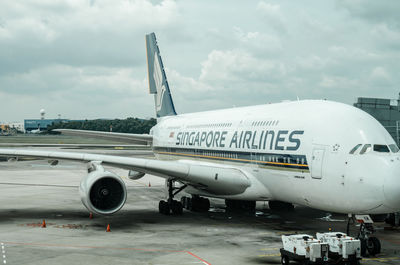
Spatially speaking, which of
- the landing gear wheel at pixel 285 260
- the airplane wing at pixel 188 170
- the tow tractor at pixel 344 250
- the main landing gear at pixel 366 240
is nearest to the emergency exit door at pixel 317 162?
the main landing gear at pixel 366 240

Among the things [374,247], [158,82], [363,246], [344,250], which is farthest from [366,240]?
[158,82]

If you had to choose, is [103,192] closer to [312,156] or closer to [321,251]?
[312,156]

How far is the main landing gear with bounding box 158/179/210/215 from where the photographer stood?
21.7 metres

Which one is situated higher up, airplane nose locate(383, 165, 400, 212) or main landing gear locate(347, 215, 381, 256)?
airplane nose locate(383, 165, 400, 212)

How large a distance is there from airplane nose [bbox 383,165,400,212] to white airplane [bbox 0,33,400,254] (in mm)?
25

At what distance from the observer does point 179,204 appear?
2184 cm

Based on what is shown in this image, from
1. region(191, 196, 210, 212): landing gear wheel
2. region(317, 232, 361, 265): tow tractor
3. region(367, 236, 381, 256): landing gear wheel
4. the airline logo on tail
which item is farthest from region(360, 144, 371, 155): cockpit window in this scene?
the airline logo on tail

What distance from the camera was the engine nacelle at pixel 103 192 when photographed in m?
17.3

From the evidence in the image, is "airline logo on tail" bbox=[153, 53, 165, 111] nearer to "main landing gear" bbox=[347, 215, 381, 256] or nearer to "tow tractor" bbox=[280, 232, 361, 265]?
"main landing gear" bbox=[347, 215, 381, 256]

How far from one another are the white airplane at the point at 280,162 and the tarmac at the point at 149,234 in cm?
123

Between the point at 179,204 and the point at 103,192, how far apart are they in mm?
5055

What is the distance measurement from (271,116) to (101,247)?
7735 millimetres

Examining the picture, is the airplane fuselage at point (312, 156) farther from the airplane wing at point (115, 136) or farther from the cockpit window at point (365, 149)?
the airplane wing at point (115, 136)

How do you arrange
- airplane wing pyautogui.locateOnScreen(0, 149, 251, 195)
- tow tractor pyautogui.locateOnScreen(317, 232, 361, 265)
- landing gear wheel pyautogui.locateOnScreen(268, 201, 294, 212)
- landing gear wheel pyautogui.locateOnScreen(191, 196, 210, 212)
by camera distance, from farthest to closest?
landing gear wheel pyautogui.locateOnScreen(268, 201, 294, 212), landing gear wheel pyautogui.locateOnScreen(191, 196, 210, 212), airplane wing pyautogui.locateOnScreen(0, 149, 251, 195), tow tractor pyautogui.locateOnScreen(317, 232, 361, 265)
